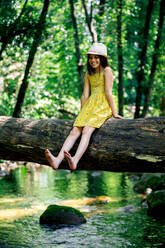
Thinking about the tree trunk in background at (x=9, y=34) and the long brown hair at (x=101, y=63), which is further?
the tree trunk in background at (x=9, y=34)

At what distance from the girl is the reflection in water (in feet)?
8.75

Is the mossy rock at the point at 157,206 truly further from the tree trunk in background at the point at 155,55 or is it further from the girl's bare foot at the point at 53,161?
the tree trunk in background at the point at 155,55

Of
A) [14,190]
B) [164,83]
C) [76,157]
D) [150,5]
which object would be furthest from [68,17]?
[76,157]

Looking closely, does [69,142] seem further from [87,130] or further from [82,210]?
[82,210]

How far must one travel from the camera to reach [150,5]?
1481 centimetres

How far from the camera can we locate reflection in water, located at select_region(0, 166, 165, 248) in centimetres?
702

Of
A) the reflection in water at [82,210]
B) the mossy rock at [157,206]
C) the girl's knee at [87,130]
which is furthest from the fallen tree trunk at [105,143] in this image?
the mossy rock at [157,206]

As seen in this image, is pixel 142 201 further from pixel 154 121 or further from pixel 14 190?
pixel 154 121

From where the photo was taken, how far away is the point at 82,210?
9344 millimetres

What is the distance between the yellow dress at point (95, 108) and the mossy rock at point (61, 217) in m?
3.49

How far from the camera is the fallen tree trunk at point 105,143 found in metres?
4.81

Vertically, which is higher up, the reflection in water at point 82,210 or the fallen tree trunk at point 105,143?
the fallen tree trunk at point 105,143

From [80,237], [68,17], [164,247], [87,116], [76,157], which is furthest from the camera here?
[68,17]

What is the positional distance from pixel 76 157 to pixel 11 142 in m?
1.25
